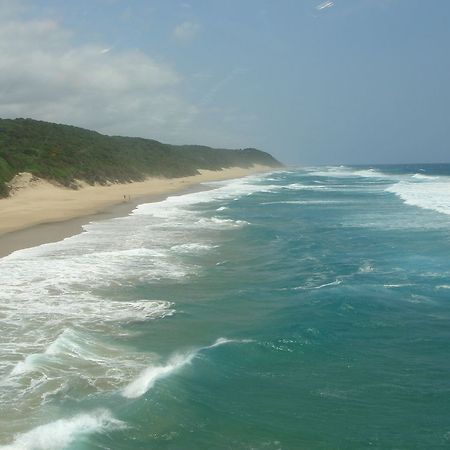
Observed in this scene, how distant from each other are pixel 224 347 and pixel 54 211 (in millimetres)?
27760

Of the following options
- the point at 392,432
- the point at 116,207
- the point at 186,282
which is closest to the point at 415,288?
the point at 186,282

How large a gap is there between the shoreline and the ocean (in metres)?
2.84

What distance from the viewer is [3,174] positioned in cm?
4762

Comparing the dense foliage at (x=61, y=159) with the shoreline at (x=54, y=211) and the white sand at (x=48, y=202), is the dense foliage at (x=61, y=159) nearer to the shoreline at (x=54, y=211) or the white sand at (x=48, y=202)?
the white sand at (x=48, y=202)

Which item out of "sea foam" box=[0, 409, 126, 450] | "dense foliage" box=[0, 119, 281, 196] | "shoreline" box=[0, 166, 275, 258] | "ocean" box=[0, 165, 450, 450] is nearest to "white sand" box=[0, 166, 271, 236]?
"shoreline" box=[0, 166, 275, 258]

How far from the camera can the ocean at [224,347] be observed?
29.2 feet

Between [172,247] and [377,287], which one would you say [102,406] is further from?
[172,247]

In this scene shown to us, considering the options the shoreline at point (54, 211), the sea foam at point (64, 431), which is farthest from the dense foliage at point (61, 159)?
the sea foam at point (64, 431)

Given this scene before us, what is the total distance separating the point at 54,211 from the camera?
37312 mm

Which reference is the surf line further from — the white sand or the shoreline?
the white sand

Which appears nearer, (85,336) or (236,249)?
(85,336)

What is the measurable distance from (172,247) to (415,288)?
10752mm

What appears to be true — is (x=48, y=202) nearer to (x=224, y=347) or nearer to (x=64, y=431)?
(x=224, y=347)

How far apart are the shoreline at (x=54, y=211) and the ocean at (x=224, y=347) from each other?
2839 millimetres
